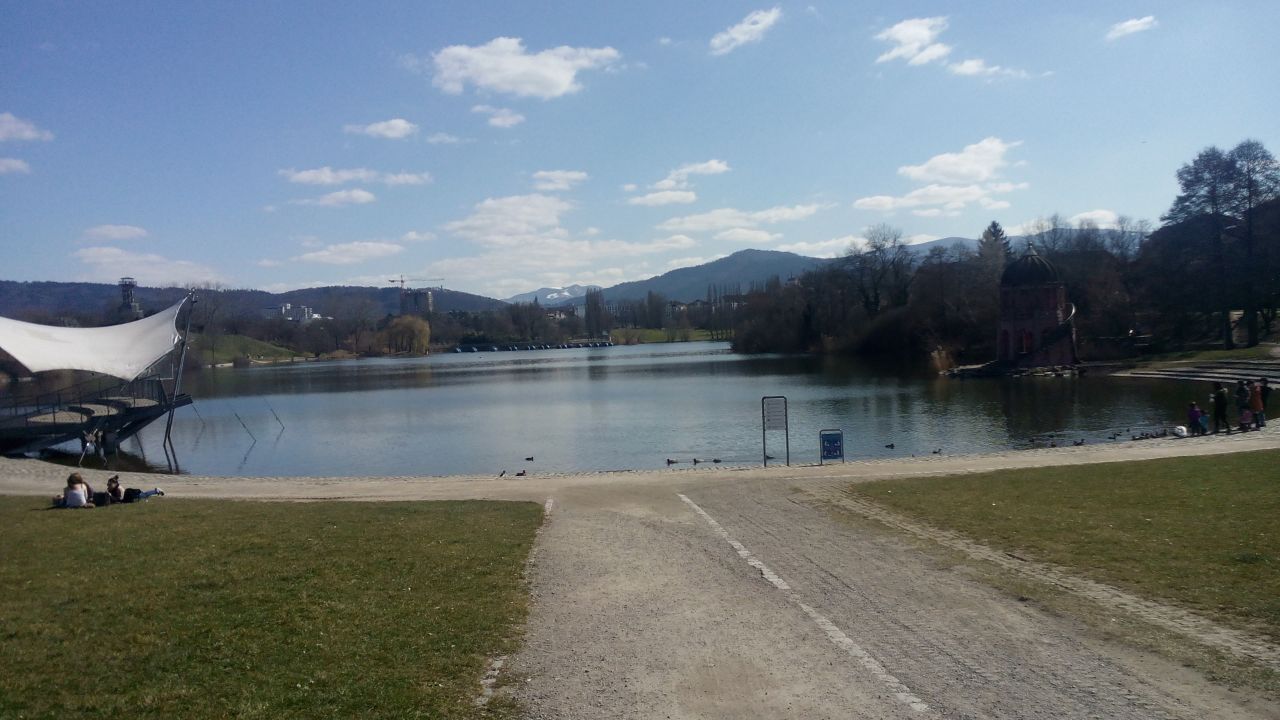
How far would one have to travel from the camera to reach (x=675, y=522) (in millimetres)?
13688

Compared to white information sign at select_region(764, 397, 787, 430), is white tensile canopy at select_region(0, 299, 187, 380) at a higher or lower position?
higher

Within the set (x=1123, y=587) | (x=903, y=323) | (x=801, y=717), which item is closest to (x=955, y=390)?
(x=903, y=323)

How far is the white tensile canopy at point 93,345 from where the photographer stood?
3118 centimetres

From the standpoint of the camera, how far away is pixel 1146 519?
11516 mm

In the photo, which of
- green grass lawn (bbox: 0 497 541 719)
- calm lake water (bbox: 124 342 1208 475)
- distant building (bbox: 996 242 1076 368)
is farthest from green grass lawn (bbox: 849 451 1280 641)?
distant building (bbox: 996 242 1076 368)

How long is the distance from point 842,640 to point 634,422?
103 feet

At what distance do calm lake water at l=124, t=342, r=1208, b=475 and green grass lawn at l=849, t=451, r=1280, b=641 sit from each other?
1053 centimetres

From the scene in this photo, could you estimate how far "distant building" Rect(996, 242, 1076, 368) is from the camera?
64.2 meters

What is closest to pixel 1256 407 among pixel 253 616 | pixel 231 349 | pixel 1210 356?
pixel 253 616

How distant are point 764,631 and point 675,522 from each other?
587cm

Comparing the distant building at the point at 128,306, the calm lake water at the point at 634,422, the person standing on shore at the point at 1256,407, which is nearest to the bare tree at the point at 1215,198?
the calm lake water at the point at 634,422

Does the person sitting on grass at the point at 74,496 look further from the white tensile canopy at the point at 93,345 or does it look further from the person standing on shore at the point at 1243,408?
the person standing on shore at the point at 1243,408

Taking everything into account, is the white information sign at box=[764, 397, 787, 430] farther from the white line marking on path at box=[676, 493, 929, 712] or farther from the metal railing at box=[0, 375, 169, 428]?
the metal railing at box=[0, 375, 169, 428]

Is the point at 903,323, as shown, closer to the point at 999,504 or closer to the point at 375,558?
the point at 999,504
